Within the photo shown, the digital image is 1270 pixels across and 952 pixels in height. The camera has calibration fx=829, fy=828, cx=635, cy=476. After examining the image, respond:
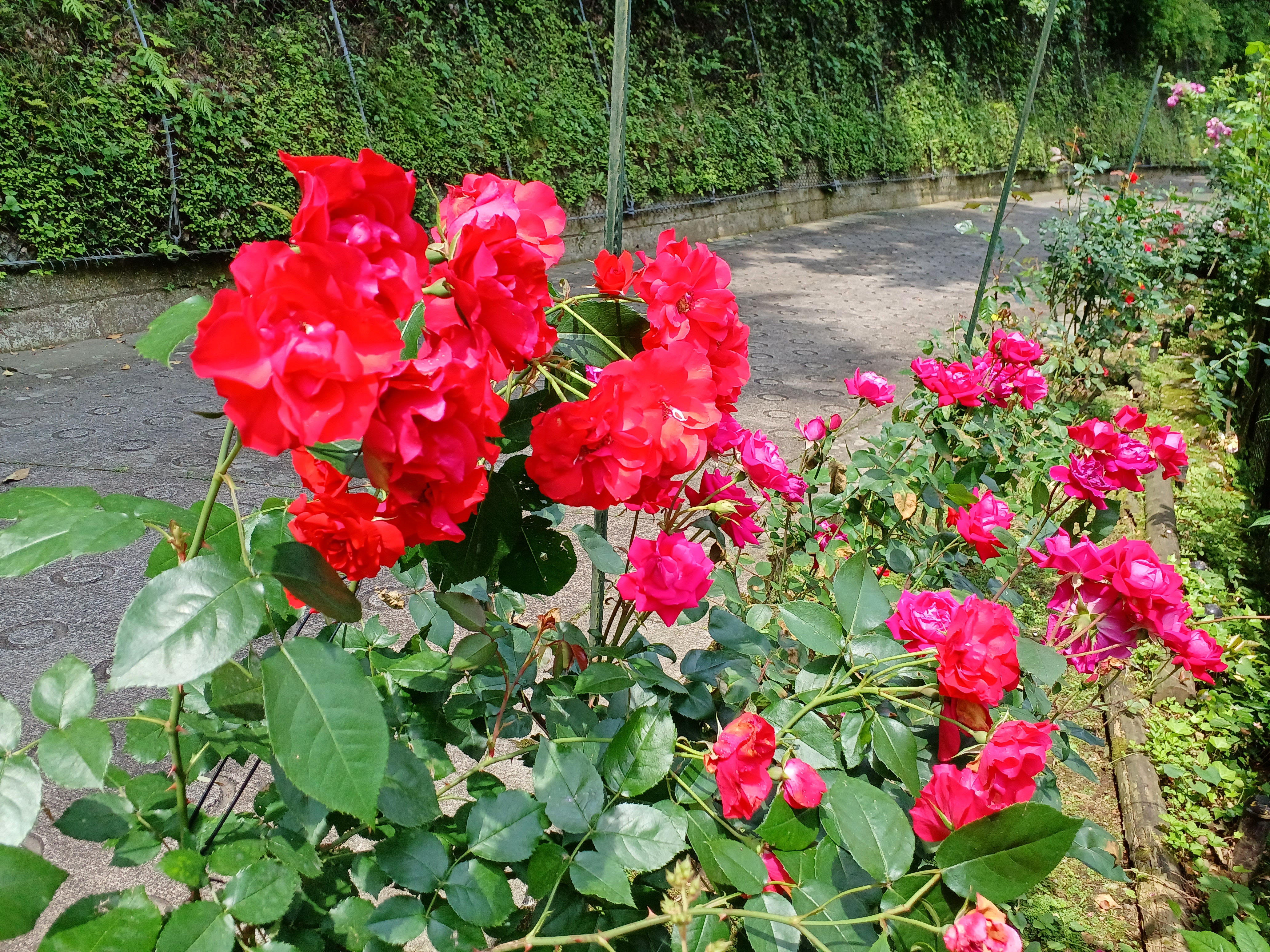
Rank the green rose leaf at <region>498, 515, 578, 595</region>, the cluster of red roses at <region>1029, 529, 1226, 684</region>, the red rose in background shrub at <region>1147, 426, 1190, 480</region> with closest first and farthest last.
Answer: the green rose leaf at <region>498, 515, 578, 595</region> < the cluster of red roses at <region>1029, 529, 1226, 684</region> < the red rose in background shrub at <region>1147, 426, 1190, 480</region>

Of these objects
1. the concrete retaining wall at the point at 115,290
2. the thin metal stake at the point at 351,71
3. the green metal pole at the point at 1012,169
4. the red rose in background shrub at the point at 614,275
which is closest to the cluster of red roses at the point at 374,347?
the red rose in background shrub at the point at 614,275

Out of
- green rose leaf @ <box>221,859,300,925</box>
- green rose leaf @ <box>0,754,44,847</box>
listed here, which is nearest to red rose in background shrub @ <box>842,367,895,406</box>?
green rose leaf @ <box>221,859,300,925</box>

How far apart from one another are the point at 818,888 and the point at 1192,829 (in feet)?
5.83

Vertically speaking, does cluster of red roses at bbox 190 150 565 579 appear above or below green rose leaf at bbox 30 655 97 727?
above

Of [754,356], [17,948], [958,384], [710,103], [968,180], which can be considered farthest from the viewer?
[968,180]

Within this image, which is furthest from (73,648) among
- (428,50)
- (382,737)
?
(428,50)

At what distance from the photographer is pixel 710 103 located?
30.8ft

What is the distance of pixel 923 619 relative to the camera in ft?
2.93

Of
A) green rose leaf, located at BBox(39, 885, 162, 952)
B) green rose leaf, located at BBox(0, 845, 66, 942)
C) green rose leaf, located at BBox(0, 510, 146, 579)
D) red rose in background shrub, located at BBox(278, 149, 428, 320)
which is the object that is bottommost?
green rose leaf, located at BBox(39, 885, 162, 952)

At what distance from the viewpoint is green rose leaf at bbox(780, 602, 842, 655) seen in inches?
37.0

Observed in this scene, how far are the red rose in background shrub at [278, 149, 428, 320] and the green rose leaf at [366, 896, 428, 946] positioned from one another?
1.64 ft

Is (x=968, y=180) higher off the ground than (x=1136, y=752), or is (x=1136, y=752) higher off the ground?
(x=968, y=180)

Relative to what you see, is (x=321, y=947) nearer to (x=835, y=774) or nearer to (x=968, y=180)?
(x=835, y=774)

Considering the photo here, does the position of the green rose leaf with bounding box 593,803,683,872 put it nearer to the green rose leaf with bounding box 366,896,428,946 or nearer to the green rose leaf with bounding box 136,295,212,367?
the green rose leaf with bounding box 366,896,428,946
